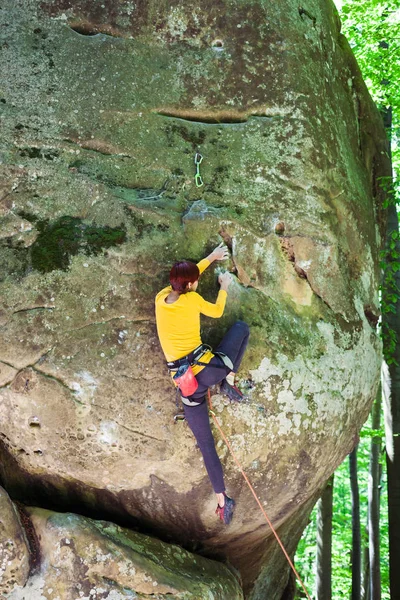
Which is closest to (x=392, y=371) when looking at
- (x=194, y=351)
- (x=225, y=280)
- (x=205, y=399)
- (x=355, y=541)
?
(x=355, y=541)

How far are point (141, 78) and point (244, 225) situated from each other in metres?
1.88

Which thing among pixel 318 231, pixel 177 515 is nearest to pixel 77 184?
pixel 318 231

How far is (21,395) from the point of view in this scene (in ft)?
17.1

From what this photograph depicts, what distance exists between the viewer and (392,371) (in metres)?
10.5

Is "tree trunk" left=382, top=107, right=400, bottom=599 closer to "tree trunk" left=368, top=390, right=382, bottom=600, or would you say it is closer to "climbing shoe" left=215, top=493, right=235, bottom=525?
"tree trunk" left=368, top=390, right=382, bottom=600

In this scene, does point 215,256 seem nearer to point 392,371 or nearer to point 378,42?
point 392,371

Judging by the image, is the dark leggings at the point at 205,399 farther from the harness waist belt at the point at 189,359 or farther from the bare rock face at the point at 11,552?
the bare rock face at the point at 11,552

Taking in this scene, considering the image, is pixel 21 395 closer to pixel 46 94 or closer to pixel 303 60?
pixel 46 94

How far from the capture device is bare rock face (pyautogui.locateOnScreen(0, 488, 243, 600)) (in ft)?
16.4

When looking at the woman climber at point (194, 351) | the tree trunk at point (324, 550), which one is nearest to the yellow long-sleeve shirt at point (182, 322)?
the woman climber at point (194, 351)

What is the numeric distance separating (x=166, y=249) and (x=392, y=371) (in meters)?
6.37

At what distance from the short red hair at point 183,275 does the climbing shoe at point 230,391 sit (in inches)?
37.5

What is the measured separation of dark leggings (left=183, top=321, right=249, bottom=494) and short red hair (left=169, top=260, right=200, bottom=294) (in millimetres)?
673

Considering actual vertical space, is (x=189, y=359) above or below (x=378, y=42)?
below
